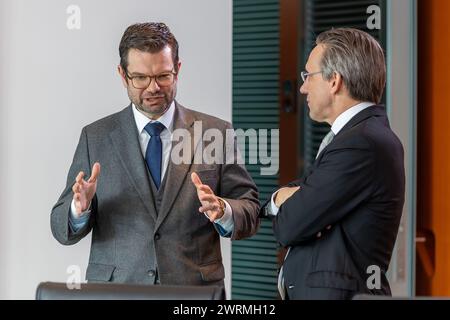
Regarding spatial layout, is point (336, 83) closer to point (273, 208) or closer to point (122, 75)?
point (273, 208)

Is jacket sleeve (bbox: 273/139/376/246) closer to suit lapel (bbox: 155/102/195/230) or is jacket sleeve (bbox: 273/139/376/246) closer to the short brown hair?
suit lapel (bbox: 155/102/195/230)

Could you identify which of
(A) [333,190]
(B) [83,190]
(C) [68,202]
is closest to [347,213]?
(A) [333,190]

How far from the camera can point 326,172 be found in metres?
2.28

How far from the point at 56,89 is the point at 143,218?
0.64 metres

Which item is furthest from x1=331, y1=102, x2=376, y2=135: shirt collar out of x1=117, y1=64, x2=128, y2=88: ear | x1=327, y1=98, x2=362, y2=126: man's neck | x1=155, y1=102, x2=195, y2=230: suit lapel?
x1=117, y1=64, x2=128, y2=88: ear

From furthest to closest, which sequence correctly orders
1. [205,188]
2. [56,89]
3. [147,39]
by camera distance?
1. [56,89]
2. [147,39]
3. [205,188]

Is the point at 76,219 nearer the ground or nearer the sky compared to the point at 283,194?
nearer the ground

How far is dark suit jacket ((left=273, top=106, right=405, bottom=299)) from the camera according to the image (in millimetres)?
2256

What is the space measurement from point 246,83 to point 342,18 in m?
0.73

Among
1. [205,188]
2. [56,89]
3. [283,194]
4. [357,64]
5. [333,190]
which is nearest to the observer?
[333,190]

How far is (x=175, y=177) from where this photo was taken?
2689 mm
